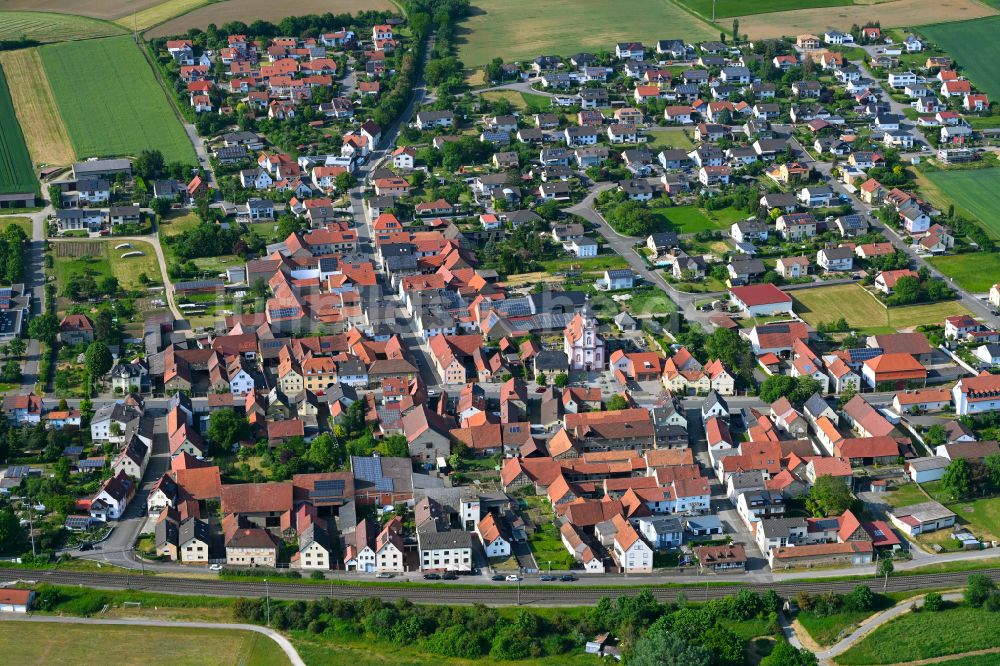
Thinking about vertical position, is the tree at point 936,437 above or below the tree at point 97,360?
below

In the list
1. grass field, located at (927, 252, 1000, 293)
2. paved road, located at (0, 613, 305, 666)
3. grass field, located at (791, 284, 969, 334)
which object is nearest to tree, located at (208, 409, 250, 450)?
paved road, located at (0, 613, 305, 666)

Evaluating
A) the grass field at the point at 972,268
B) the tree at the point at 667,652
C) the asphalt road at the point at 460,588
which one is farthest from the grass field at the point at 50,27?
the tree at the point at 667,652

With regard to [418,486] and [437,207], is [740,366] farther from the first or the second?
[437,207]

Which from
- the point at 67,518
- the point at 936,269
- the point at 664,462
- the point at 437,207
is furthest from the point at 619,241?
the point at 67,518

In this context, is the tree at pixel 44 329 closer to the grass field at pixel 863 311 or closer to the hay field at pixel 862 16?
the grass field at pixel 863 311

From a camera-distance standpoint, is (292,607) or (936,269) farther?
(936,269)

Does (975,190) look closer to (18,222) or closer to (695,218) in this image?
(695,218)

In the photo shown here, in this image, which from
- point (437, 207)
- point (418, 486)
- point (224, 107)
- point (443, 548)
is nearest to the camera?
point (443, 548)

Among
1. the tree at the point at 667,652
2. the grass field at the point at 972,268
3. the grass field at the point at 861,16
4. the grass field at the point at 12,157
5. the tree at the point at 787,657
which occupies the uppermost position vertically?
the tree at the point at 667,652
